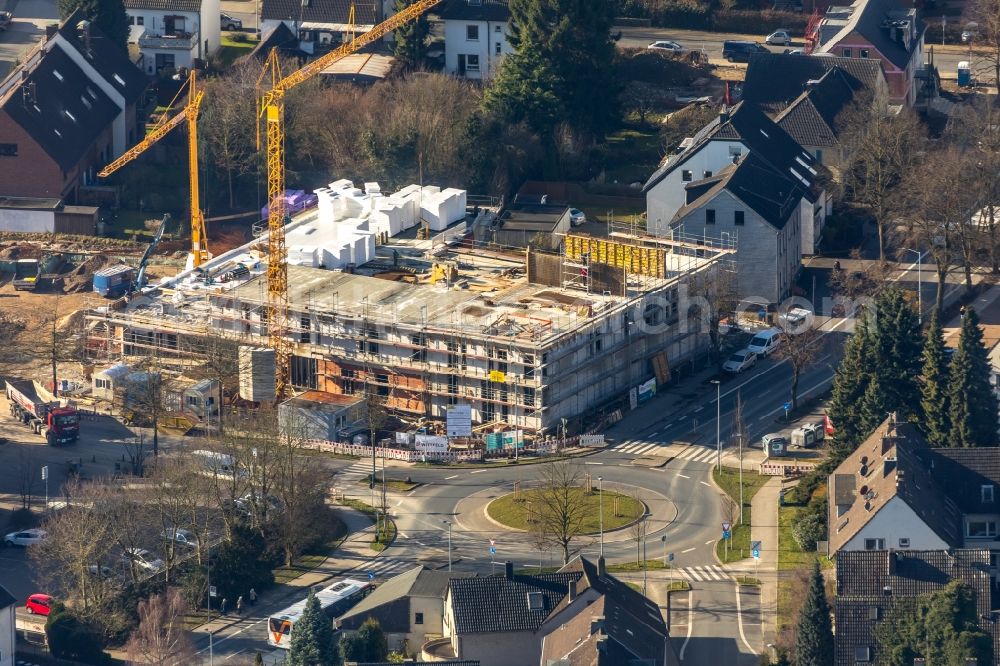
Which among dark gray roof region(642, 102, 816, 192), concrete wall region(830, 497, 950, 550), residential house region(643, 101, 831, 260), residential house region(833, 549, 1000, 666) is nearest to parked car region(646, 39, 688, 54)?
dark gray roof region(642, 102, 816, 192)

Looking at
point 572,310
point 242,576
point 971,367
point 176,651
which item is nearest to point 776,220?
point 572,310

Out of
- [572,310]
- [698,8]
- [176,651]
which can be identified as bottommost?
[176,651]

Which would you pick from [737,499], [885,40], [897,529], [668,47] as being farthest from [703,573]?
[668,47]

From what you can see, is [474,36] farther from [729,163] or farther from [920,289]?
[920,289]

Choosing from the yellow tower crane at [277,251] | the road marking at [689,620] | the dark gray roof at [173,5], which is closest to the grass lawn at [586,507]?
the road marking at [689,620]

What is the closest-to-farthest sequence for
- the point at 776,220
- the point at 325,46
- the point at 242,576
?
the point at 242,576 < the point at 776,220 < the point at 325,46

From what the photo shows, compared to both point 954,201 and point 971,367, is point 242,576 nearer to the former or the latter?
point 971,367

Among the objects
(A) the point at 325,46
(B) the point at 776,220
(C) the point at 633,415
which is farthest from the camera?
(A) the point at 325,46
